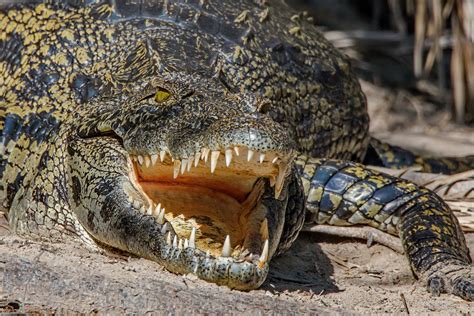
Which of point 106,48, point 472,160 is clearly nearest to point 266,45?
point 106,48

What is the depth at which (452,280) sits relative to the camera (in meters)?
4.80

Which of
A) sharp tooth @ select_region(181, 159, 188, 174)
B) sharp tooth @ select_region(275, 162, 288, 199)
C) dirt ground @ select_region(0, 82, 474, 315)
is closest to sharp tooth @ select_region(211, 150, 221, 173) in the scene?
sharp tooth @ select_region(181, 159, 188, 174)

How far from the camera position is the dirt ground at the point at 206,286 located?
12.2ft

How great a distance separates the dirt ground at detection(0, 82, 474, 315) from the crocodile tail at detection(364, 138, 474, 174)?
222cm

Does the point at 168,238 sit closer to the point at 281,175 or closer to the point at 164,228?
the point at 164,228

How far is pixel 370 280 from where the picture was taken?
5086 mm

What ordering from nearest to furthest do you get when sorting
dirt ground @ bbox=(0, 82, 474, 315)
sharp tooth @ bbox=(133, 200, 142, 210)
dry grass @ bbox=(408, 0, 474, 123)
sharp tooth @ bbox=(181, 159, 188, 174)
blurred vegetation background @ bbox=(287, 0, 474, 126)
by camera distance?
1. dirt ground @ bbox=(0, 82, 474, 315)
2. sharp tooth @ bbox=(181, 159, 188, 174)
3. sharp tooth @ bbox=(133, 200, 142, 210)
4. dry grass @ bbox=(408, 0, 474, 123)
5. blurred vegetation background @ bbox=(287, 0, 474, 126)

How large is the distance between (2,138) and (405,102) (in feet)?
21.7

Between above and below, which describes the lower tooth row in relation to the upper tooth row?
below

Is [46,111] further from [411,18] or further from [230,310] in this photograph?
[411,18]

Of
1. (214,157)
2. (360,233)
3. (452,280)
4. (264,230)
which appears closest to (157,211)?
(214,157)

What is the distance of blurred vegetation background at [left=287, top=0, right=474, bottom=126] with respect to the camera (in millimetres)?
10484

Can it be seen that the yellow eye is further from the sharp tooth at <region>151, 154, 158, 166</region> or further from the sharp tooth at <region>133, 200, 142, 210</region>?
the sharp tooth at <region>133, 200, 142, 210</region>

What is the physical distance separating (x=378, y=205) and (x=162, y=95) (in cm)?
201
